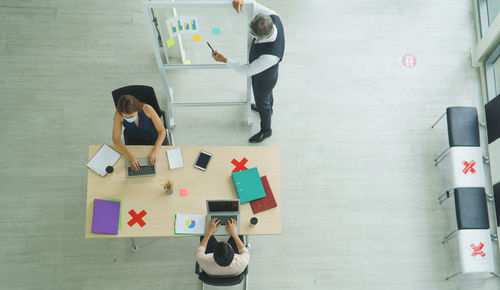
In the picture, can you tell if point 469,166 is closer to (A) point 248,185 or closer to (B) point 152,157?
(A) point 248,185

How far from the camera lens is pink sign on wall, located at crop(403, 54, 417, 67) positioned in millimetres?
4484

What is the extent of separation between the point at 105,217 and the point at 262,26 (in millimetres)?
1878

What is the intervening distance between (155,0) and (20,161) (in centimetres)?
227

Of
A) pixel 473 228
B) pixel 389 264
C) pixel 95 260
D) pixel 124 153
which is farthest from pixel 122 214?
pixel 473 228

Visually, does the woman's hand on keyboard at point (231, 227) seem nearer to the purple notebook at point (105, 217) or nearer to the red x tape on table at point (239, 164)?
the red x tape on table at point (239, 164)

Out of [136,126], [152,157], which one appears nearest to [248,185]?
[152,157]

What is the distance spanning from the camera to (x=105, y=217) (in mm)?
2893

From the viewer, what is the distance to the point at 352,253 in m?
3.84

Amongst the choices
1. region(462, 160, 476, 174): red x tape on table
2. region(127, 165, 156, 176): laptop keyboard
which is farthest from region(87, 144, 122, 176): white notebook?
region(462, 160, 476, 174): red x tape on table

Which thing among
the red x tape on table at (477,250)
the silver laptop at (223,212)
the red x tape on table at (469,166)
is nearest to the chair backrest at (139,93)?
the silver laptop at (223,212)

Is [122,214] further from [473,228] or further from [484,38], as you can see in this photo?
[484,38]

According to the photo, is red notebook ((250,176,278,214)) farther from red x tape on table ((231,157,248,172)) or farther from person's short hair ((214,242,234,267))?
person's short hair ((214,242,234,267))

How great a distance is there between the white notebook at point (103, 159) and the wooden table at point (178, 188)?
4 centimetres

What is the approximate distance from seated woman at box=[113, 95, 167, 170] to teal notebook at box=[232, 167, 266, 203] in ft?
2.34
